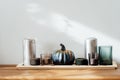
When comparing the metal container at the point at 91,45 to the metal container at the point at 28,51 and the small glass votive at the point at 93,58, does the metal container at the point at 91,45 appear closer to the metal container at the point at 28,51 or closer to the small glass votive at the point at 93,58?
the small glass votive at the point at 93,58

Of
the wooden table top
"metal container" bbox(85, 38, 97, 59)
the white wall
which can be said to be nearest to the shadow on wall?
the white wall

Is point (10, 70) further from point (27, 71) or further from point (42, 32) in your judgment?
point (42, 32)

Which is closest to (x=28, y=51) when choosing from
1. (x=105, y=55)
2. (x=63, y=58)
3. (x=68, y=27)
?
(x=63, y=58)

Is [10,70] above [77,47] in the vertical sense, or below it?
below

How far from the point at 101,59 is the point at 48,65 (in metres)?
0.37

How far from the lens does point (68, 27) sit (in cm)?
181

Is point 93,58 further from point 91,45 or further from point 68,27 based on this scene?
point 68,27

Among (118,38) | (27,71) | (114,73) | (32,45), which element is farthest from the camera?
(118,38)

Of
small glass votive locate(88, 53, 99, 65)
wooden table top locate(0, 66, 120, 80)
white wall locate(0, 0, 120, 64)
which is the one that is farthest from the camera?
white wall locate(0, 0, 120, 64)

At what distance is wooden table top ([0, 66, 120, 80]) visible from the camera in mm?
1383

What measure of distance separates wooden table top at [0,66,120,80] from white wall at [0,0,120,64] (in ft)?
0.96

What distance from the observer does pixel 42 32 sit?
1826mm

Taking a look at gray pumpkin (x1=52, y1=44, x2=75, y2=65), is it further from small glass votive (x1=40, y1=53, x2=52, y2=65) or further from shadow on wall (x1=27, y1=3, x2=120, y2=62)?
shadow on wall (x1=27, y1=3, x2=120, y2=62)

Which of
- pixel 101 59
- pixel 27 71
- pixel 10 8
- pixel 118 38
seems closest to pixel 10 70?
pixel 27 71
